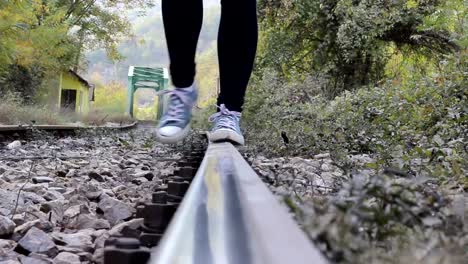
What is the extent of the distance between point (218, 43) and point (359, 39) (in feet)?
39.2

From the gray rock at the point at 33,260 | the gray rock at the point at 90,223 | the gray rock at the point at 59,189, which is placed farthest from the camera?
the gray rock at the point at 59,189

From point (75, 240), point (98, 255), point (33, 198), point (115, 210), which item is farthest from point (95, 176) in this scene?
point (98, 255)

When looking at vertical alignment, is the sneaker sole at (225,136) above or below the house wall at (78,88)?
below

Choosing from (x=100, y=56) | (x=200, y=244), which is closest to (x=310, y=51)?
(x=200, y=244)

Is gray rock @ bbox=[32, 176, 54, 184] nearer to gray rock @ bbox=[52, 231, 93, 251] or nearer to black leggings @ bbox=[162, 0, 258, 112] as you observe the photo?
black leggings @ bbox=[162, 0, 258, 112]

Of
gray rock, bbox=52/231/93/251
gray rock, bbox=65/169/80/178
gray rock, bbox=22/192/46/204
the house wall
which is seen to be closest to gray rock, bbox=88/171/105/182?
gray rock, bbox=65/169/80/178

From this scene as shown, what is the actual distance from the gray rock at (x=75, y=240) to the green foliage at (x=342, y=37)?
11696mm

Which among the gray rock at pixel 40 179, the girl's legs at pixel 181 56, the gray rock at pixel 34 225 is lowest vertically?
the gray rock at pixel 34 225

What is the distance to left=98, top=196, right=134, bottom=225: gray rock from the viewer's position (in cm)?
215

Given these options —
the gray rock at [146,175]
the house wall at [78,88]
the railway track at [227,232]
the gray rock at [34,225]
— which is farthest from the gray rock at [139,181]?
the house wall at [78,88]

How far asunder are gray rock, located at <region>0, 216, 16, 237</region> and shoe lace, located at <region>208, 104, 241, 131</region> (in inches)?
38.8

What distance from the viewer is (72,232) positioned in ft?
6.51

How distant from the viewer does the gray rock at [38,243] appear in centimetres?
167

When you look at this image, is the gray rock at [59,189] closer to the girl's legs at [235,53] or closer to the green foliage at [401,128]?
the girl's legs at [235,53]
